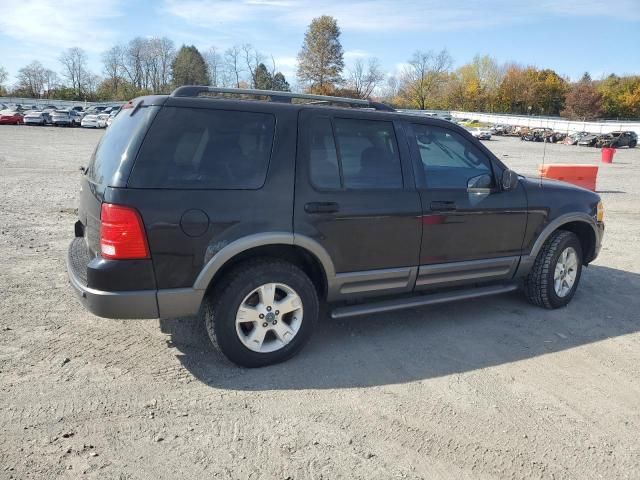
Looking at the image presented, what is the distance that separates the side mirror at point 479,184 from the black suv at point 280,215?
1 centimetres

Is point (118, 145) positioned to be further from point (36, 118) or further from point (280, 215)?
point (36, 118)

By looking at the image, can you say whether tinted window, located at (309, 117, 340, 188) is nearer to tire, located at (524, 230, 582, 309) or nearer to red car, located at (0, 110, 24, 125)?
tire, located at (524, 230, 582, 309)

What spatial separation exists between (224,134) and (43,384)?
6.74 ft

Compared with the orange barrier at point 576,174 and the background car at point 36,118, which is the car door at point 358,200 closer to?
the orange barrier at point 576,174

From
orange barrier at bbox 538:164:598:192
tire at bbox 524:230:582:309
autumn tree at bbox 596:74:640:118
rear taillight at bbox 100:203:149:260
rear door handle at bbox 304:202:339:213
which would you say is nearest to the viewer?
rear taillight at bbox 100:203:149:260

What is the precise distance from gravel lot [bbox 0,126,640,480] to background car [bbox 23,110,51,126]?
151 ft

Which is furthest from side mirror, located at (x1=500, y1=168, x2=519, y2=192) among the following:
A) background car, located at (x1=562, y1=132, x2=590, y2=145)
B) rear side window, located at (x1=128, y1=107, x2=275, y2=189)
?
background car, located at (x1=562, y1=132, x2=590, y2=145)

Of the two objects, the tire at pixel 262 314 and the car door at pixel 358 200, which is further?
the car door at pixel 358 200

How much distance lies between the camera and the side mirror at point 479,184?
445 cm

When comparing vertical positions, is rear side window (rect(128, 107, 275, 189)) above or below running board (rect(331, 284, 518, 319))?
above

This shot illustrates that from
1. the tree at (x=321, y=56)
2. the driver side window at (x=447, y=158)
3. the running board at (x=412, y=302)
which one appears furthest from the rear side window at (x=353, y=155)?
the tree at (x=321, y=56)

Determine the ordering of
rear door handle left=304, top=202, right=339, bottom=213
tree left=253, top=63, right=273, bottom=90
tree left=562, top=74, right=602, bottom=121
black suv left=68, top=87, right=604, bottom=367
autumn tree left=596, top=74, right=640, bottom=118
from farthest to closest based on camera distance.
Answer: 1. autumn tree left=596, top=74, right=640, bottom=118
2. tree left=562, top=74, right=602, bottom=121
3. tree left=253, top=63, right=273, bottom=90
4. rear door handle left=304, top=202, right=339, bottom=213
5. black suv left=68, top=87, right=604, bottom=367

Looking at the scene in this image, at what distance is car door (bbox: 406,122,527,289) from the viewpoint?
14.0ft

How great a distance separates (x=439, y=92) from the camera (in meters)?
114
